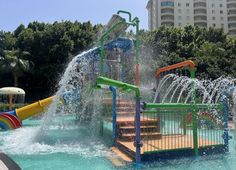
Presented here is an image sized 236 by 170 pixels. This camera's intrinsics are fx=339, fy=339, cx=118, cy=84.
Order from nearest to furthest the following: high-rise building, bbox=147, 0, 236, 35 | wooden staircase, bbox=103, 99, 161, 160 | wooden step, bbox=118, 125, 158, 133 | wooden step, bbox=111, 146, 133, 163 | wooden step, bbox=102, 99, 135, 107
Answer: wooden step, bbox=111, 146, 133, 163 → wooden staircase, bbox=103, 99, 161, 160 → wooden step, bbox=118, 125, 158, 133 → wooden step, bbox=102, 99, 135, 107 → high-rise building, bbox=147, 0, 236, 35

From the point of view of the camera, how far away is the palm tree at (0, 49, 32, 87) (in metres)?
31.5

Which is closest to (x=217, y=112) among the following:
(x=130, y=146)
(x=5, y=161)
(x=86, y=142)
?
(x=130, y=146)

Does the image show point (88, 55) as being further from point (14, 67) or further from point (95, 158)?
point (14, 67)

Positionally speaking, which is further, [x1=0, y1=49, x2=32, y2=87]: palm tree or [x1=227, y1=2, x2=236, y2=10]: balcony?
[x1=227, y1=2, x2=236, y2=10]: balcony

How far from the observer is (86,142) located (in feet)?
37.2

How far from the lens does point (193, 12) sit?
8694 cm

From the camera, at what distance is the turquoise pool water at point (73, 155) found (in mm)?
7809

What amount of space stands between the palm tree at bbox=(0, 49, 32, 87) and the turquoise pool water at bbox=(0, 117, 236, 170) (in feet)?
66.1

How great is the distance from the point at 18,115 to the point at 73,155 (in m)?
7.12

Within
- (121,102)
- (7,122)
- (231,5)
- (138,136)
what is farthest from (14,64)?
(231,5)

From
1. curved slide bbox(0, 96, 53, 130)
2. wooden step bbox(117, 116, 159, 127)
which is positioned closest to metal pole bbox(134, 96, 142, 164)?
wooden step bbox(117, 116, 159, 127)

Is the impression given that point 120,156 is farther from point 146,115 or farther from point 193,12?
point 193,12

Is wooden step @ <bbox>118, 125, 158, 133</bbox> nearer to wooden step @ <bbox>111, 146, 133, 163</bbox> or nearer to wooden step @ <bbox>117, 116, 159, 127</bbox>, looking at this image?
wooden step @ <bbox>117, 116, 159, 127</bbox>

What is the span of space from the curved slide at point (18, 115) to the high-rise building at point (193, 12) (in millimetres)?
73516
